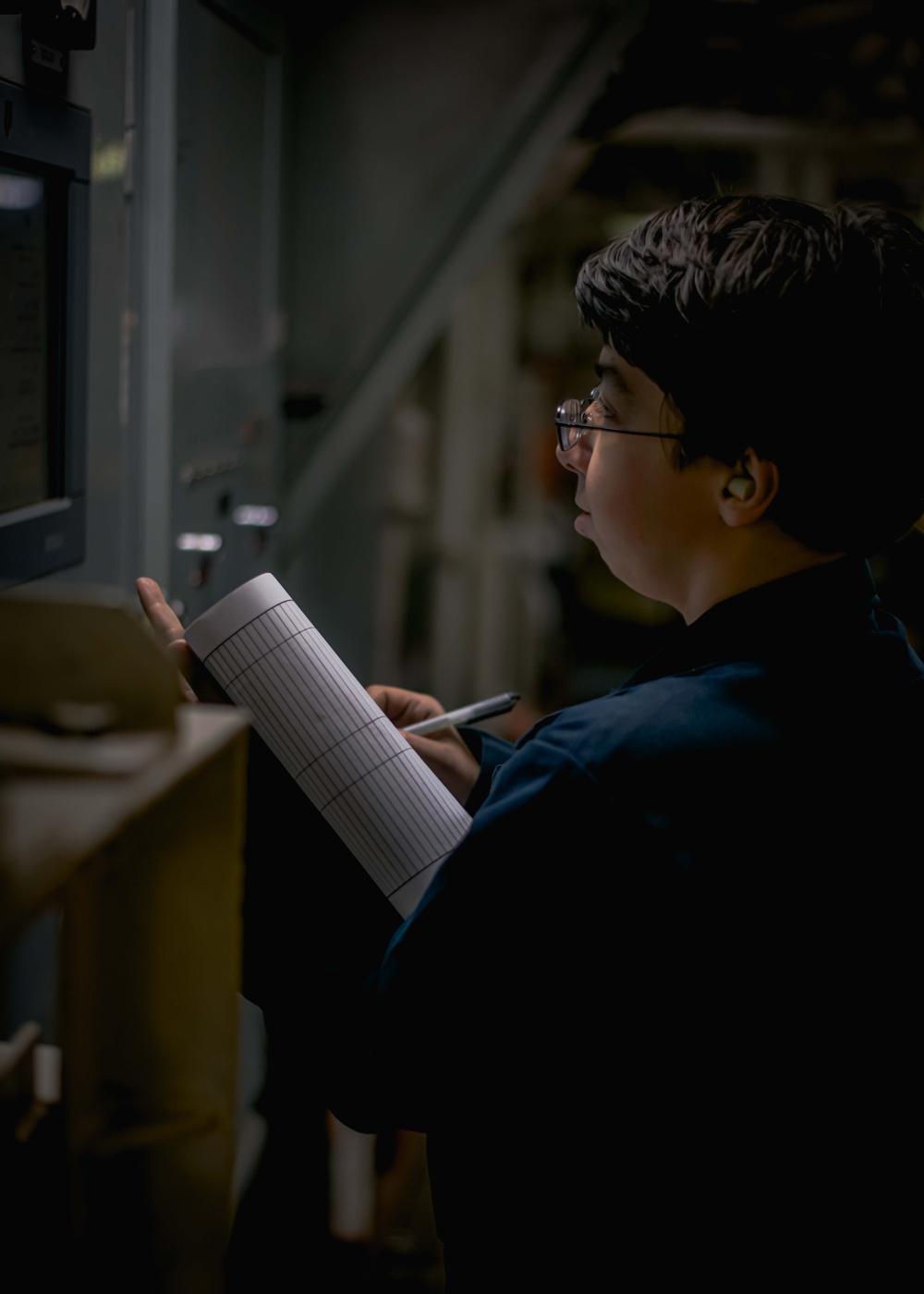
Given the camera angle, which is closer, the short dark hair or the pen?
the short dark hair

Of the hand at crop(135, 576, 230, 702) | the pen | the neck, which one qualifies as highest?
the neck

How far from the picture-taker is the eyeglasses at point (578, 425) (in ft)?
2.51

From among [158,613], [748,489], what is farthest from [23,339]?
[748,489]

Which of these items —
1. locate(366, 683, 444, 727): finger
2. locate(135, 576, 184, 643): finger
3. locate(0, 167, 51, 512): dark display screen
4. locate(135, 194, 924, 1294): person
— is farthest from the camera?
locate(366, 683, 444, 727): finger

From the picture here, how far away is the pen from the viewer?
0.92m

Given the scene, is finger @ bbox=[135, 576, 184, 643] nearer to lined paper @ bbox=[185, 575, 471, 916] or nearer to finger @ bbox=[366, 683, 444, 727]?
lined paper @ bbox=[185, 575, 471, 916]

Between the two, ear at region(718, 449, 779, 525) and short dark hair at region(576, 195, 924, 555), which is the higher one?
short dark hair at region(576, 195, 924, 555)

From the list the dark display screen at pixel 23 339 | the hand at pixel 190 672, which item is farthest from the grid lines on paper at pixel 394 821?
the dark display screen at pixel 23 339

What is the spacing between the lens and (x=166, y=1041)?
618mm

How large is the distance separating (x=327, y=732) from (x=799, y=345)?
0.39 meters

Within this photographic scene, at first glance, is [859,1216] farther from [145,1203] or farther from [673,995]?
[145,1203]

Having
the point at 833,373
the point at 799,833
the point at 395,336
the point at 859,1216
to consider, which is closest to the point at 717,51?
the point at 395,336

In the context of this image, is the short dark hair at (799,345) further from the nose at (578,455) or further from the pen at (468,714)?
the pen at (468,714)

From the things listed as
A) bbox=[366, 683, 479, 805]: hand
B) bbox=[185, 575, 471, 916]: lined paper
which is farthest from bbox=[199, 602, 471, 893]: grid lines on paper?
bbox=[366, 683, 479, 805]: hand
